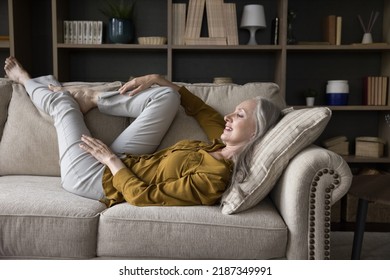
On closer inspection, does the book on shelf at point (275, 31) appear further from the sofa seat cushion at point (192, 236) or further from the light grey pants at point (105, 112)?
the sofa seat cushion at point (192, 236)

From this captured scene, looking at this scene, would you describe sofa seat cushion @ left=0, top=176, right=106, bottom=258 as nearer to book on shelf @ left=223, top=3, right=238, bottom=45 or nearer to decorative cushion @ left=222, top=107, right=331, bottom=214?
decorative cushion @ left=222, top=107, right=331, bottom=214

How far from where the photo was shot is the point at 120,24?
10.6ft

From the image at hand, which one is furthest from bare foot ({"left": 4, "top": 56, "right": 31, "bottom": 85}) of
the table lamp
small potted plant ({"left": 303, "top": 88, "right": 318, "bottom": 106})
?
small potted plant ({"left": 303, "top": 88, "right": 318, "bottom": 106})

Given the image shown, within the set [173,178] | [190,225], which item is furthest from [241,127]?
[190,225]

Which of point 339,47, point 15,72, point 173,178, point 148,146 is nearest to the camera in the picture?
point 173,178

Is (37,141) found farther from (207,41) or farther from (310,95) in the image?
(310,95)

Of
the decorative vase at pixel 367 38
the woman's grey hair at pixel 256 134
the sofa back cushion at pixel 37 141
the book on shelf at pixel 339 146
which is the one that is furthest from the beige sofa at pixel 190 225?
the decorative vase at pixel 367 38

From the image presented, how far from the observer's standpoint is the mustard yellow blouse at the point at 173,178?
157 cm

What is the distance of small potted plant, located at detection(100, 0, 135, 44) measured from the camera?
3230 millimetres

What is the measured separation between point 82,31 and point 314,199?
2.36 m

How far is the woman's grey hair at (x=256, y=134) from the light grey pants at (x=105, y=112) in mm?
444

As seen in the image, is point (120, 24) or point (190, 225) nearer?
point (190, 225)
